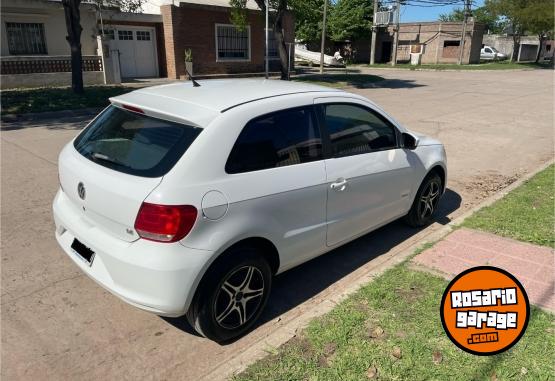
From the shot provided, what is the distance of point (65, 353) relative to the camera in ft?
9.86

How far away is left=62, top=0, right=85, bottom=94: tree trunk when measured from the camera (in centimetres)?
1425

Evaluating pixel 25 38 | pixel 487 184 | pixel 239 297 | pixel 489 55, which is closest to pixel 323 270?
pixel 239 297

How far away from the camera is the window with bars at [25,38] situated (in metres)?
18.6

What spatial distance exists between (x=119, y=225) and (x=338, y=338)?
167 cm

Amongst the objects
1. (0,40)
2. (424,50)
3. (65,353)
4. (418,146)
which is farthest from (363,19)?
(65,353)

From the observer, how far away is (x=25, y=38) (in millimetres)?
19000

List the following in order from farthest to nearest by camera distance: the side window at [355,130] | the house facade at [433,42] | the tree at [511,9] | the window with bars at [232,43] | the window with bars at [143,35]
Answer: the house facade at [433,42], the tree at [511,9], the window with bars at [232,43], the window with bars at [143,35], the side window at [355,130]

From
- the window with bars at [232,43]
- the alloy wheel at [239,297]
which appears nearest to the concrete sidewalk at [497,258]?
the alloy wheel at [239,297]

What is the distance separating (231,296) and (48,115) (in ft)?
36.8

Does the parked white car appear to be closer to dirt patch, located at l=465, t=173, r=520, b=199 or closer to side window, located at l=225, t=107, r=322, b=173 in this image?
dirt patch, located at l=465, t=173, r=520, b=199

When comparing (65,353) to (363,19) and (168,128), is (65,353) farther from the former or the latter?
(363,19)

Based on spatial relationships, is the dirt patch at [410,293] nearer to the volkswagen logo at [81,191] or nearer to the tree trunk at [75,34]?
the volkswagen logo at [81,191]

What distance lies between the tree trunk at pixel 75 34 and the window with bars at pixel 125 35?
246 inches

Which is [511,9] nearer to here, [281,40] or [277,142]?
[281,40]
